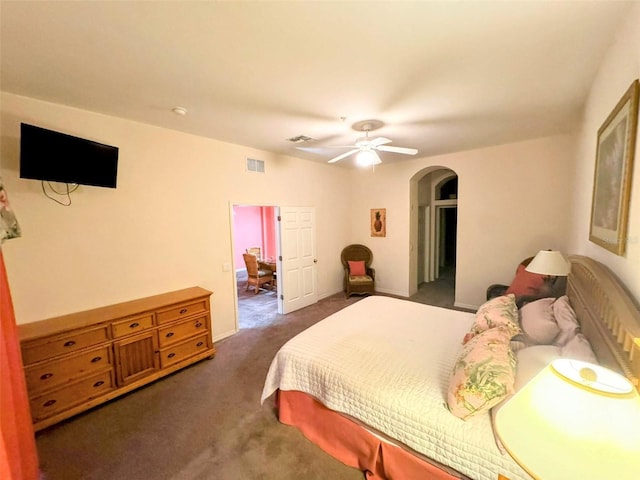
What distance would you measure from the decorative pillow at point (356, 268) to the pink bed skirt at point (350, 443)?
3655mm

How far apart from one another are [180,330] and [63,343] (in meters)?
0.97

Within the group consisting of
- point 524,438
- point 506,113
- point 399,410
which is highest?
point 506,113

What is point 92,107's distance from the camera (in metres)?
2.59

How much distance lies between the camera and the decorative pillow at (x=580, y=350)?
4.66 ft

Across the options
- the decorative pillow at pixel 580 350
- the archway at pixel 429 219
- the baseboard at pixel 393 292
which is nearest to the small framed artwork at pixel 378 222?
the archway at pixel 429 219

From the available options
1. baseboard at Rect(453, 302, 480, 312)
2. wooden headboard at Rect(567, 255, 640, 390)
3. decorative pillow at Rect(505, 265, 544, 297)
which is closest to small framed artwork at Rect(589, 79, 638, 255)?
wooden headboard at Rect(567, 255, 640, 390)

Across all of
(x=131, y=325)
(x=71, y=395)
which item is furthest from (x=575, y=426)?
(x=71, y=395)

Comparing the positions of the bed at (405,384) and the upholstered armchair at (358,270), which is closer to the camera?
the bed at (405,384)

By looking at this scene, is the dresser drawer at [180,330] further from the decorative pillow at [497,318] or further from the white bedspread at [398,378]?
the decorative pillow at [497,318]

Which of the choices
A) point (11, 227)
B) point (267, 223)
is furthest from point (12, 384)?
point (267, 223)

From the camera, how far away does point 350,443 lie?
72.4 inches

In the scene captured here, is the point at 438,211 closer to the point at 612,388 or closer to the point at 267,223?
the point at 267,223

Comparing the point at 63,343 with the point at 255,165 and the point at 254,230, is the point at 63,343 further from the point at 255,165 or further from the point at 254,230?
the point at 254,230

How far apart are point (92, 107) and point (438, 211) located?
22.0 ft
